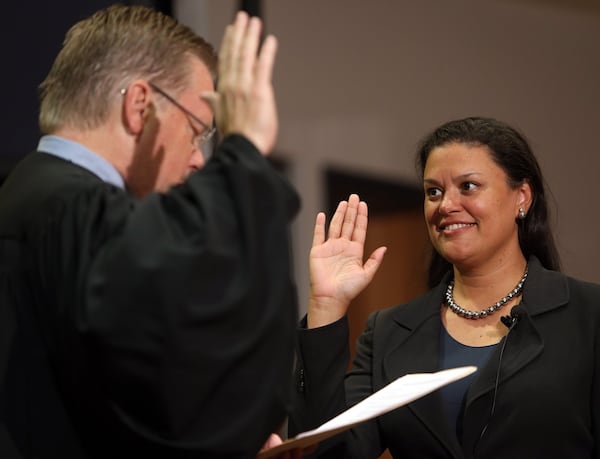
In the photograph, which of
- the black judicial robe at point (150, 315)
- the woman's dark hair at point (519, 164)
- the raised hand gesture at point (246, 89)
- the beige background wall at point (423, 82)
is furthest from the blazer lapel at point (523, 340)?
the beige background wall at point (423, 82)

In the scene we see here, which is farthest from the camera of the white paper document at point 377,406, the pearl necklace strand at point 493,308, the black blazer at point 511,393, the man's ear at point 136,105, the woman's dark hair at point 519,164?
the woman's dark hair at point 519,164

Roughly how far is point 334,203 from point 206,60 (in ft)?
12.4

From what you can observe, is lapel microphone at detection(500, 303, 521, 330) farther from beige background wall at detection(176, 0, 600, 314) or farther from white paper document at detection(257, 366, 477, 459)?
beige background wall at detection(176, 0, 600, 314)

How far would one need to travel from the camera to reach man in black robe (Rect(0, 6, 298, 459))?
1343mm

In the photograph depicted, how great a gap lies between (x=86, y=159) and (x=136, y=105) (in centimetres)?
11

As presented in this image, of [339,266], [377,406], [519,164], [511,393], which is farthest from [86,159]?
[519,164]

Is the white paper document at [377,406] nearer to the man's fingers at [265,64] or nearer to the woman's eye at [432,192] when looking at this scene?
the man's fingers at [265,64]

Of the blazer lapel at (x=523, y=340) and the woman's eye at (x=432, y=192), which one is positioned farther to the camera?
the woman's eye at (x=432, y=192)

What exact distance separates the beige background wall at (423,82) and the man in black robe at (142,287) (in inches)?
121

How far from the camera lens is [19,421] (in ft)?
4.76

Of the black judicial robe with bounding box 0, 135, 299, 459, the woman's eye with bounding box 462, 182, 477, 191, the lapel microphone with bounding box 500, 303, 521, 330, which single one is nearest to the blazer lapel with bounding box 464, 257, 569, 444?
the lapel microphone with bounding box 500, 303, 521, 330

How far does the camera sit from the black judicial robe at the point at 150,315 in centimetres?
134

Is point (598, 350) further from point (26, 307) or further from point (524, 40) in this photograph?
point (524, 40)

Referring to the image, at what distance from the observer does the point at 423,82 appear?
5805 mm
